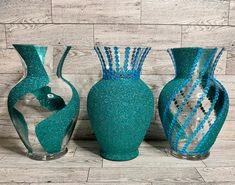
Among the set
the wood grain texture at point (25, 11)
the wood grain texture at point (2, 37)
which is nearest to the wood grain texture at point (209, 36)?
the wood grain texture at point (25, 11)

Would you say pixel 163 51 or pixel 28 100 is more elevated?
pixel 163 51

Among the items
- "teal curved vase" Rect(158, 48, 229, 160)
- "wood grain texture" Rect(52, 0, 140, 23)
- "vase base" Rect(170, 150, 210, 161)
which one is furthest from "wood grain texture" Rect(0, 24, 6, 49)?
"vase base" Rect(170, 150, 210, 161)

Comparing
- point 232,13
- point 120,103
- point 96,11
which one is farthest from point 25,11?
point 232,13

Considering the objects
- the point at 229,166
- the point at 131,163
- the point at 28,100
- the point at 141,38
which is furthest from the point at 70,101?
the point at 229,166

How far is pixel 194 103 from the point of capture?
890 millimetres

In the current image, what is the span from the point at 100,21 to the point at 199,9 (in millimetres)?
426

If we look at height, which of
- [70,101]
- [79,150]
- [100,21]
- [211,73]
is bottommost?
[79,150]

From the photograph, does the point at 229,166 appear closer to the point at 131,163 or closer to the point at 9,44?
the point at 131,163

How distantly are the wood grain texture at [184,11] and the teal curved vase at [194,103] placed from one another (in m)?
0.24

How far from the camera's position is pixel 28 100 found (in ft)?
2.82

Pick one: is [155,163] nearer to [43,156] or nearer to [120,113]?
[120,113]

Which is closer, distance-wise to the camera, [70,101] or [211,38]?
[70,101]

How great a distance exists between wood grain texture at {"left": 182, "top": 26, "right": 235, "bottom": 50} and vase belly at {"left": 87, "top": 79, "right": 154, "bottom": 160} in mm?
375

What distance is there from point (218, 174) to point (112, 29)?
694 mm
